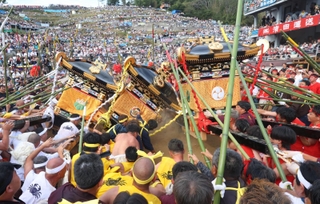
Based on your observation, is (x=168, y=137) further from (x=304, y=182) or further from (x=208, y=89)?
(x=304, y=182)

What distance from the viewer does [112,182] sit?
2641 mm

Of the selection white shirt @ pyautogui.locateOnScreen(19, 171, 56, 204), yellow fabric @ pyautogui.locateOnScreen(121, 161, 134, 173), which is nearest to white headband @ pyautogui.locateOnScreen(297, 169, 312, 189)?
yellow fabric @ pyautogui.locateOnScreen(121, 161, 134, 173)

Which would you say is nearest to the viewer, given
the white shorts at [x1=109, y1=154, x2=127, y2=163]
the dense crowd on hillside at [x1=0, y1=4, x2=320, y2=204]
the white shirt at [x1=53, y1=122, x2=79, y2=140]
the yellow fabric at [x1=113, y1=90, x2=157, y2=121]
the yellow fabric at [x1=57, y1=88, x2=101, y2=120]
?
the dense crowd on hillside at [x1=0, y1=4, x2=320, y2=204]

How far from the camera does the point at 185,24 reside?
54.3 meters

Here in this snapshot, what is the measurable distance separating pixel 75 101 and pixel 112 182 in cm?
370

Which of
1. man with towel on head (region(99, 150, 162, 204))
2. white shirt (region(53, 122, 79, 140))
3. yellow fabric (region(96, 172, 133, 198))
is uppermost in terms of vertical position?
man with towel on head (region(99, 150, 162, 204))

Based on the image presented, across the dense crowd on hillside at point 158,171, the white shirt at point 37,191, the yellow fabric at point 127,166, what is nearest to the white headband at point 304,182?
the dense crowd on hillside at point 158,171

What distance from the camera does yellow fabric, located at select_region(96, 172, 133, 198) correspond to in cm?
252

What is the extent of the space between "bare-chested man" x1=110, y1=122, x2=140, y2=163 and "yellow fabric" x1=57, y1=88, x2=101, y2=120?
2.18m

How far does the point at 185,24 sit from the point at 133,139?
5320 centimetres

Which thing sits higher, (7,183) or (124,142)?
(7,183)

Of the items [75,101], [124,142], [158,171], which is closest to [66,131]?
[75,101]

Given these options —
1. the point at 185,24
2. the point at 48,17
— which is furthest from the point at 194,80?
the point at 48,17

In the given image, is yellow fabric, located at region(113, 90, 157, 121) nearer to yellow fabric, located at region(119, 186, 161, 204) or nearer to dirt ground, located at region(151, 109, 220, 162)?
dirt ground, located at region(151, 109, 220, 162)
